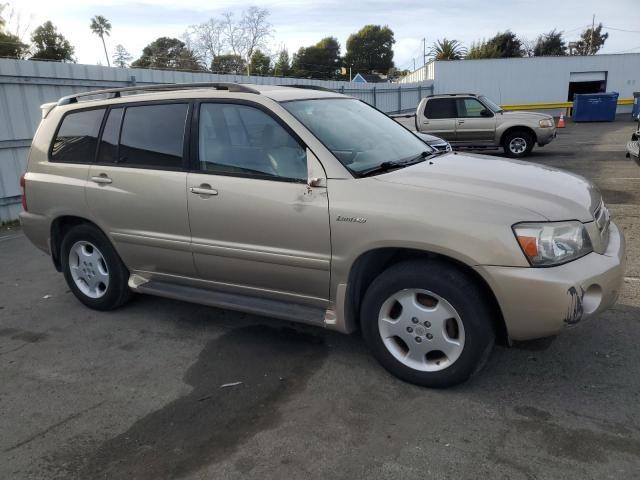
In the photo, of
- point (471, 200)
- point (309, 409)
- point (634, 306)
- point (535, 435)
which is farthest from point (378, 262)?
point (634, 306)

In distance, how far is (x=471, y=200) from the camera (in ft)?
9.69

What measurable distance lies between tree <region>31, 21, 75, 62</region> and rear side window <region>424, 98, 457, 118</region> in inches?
1950

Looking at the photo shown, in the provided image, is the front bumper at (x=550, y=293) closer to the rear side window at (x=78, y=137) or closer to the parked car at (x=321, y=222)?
the parked car at (x=321, y=222)

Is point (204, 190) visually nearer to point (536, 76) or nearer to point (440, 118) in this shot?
point (440, 118)

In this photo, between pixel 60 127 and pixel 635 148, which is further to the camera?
pixel 635 148

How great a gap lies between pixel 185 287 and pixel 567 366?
9.13 ft

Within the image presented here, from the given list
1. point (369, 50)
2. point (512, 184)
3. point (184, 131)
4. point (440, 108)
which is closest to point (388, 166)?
point (512, 184)

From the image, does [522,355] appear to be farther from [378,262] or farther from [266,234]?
[266,234]

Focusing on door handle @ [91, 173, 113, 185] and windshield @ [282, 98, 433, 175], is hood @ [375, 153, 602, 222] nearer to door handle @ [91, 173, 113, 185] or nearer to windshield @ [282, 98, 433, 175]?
windshield @ [282, 98, 433, 175]

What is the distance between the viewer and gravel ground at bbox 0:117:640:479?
260 cm

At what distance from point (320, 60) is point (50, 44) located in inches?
1249

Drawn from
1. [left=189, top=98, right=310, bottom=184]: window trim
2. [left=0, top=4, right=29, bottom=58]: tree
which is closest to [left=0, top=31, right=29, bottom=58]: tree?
[left=0, top=4, right=29, bottom=58]: tree

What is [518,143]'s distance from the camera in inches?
536

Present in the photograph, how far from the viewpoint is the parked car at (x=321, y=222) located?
9.46 ft
